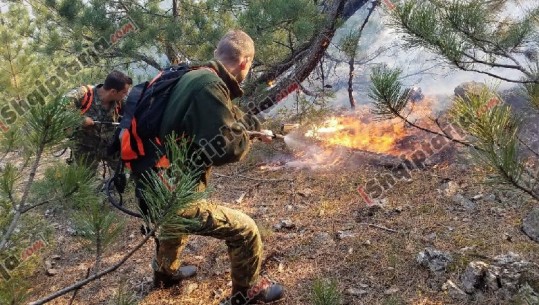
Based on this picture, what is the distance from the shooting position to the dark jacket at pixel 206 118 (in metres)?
2.39

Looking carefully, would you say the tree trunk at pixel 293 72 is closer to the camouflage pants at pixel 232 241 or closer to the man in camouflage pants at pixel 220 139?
the man in camouflage pants at pixel 220 139

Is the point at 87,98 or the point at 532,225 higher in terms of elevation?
the point at 87,98

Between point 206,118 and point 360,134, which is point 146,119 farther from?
point 360,134

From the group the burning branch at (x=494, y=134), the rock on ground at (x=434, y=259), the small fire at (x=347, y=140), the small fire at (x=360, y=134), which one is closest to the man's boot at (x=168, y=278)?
the rock on ground at (x=434, y=259)

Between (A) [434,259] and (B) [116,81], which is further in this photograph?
(B) [116,81]

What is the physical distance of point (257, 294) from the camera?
10.6ft

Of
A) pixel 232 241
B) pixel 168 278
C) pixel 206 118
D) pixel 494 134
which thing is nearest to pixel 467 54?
pixel 494 134

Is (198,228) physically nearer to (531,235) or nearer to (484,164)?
(484,164)

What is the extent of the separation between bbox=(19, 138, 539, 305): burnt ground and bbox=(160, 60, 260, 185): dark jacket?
1.43 metres

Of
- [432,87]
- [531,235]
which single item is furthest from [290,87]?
[432,87]

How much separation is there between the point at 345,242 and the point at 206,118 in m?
2.27

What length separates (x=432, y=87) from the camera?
1213 centimetres

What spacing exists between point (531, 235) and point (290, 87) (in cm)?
403

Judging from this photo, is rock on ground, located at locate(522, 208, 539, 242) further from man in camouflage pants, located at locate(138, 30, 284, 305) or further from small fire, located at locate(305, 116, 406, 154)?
small fire, located at locate(305, 116, 406, 154)
